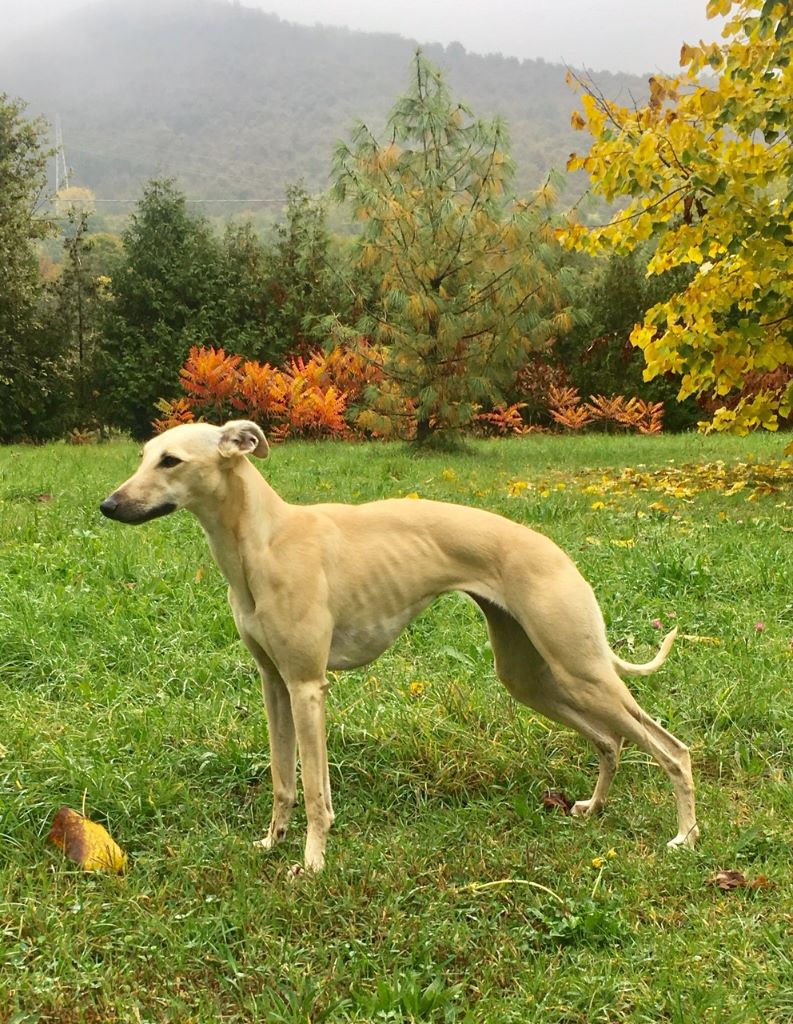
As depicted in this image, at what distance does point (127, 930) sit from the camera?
Result: 2213 mm

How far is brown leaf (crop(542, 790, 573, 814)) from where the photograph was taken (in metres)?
2.92

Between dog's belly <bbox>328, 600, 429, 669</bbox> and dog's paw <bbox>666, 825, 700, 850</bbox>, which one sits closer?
dog's paw <bbox>666, 825, 700, 850</bbox>

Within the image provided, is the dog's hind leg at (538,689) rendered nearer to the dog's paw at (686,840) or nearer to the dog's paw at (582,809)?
the dog's paw at (582,809)

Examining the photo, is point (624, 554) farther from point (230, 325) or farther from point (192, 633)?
point (230, 325)

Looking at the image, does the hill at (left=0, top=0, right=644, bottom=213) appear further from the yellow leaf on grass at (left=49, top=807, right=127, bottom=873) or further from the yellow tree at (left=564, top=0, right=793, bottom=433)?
the yellow leaf on grass at (left=49, top=807, right=127, bottom=873)

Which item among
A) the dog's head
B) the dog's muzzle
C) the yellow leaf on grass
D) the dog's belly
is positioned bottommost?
the yellow leaf on grass

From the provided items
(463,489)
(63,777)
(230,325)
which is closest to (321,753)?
(63,777)

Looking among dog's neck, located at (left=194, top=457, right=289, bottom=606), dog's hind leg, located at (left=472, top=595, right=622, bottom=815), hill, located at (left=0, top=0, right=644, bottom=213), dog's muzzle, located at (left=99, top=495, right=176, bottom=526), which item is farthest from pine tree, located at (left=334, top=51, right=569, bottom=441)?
hill, located at (left=0, top=0, right=644, bottom=213)

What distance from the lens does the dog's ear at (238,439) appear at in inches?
101

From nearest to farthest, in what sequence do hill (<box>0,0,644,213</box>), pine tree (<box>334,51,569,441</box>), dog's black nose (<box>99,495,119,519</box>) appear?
dog's black nose (<box>99,495,119,519</box>), pine tree (<box>334,51,569,441</box>), hill (<box>0,0,644,213</box>)

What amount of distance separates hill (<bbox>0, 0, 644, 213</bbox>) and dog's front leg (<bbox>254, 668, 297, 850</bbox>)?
35825 millimetres

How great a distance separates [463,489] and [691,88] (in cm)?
413

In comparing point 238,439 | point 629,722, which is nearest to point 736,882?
point 629,722

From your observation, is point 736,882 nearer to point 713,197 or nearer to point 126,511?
point 126,511
